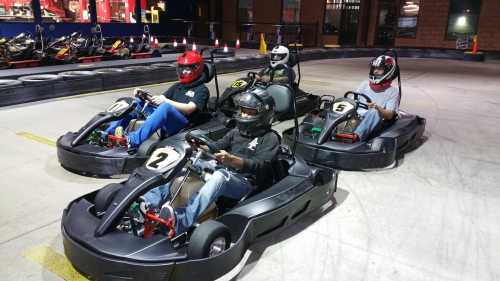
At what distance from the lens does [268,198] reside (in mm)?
2531

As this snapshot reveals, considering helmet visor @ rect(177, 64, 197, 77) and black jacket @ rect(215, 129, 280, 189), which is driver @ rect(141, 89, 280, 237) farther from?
helmet visor @ rect(177, 64, 197, 77)

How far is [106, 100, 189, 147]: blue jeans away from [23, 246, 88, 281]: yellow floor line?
4.11 ft

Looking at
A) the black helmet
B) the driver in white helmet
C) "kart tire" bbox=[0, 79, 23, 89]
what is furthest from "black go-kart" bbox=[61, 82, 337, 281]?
"kart tire" bbox=[0, 79, 23, 89]

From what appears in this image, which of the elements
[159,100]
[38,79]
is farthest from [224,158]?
[38,79]

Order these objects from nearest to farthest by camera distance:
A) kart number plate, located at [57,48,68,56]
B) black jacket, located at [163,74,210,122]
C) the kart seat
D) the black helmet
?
the black helmet, black jacket, located at [163,74,210,122], the kart seat, kart number plate, located at [57,48,68,56]

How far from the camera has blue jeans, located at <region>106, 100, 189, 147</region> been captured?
3.49 metres

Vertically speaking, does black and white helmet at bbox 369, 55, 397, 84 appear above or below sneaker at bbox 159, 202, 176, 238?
above

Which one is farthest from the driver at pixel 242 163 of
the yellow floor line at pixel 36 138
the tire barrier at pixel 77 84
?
the tire barrier at pixel 77 84

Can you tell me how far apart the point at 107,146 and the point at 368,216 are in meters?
2.20

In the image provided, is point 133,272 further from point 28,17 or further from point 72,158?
point 28,17

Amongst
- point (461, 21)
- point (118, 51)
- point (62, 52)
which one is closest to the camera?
point (62, 52)

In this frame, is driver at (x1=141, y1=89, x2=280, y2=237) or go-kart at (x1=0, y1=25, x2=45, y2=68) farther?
go-kart at (x1=0, y1=25, x2=45, y2=68)

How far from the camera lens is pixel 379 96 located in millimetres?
4281

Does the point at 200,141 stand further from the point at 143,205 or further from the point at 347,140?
the point at 347,140
